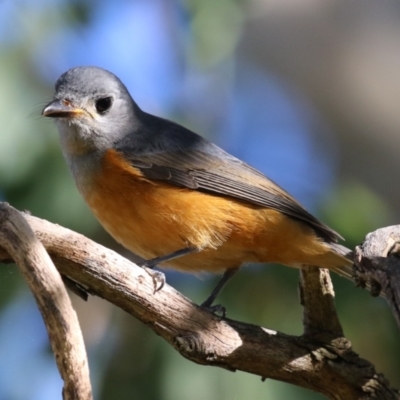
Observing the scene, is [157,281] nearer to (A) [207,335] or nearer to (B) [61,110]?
(A) [207,335]

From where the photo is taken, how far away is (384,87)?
9664 mm

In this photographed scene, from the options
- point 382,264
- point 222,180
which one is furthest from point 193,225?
point 382,264

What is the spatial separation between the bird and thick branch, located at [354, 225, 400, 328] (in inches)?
38.5

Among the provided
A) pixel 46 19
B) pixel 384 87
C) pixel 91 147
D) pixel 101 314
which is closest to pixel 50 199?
pixel 91 147

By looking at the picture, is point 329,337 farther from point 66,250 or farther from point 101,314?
point 101,314

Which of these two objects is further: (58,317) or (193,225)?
(193,225)

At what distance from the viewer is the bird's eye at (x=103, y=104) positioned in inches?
259

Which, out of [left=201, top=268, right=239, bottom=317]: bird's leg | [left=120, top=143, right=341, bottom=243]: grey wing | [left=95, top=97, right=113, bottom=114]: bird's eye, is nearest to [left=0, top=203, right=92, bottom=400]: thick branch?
[left=120, top=143, right=341, bottom=243]: grey wing

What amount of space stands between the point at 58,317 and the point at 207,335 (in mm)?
1236

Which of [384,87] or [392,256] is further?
[384,87]

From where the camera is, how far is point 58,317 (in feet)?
12.9

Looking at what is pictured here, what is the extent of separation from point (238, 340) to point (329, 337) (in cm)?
69

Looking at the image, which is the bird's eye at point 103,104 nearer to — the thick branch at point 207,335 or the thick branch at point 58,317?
the thick branch at point 207,335

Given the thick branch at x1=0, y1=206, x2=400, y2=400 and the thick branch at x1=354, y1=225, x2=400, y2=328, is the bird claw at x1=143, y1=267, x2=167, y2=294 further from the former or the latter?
the thick branch at x1=354, y1=225, x2=400, y2=328
